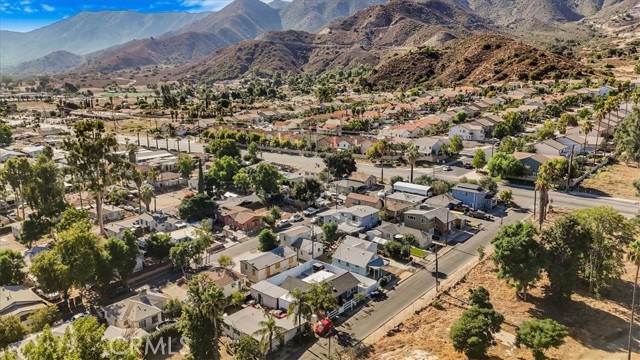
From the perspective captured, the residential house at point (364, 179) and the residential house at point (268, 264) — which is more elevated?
the residential house at point (364, 179)

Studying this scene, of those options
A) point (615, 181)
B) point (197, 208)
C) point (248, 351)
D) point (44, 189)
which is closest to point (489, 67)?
point (615, 181)

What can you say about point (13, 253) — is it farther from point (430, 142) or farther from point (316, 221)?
point (430, 142)

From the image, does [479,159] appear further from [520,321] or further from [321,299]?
[321,299]

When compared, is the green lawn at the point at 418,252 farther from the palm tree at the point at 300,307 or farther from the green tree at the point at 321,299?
the palm tree at the point at 300,307

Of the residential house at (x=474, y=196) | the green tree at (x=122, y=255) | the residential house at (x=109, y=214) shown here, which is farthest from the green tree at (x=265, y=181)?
the green tree at (x=122, y=255)

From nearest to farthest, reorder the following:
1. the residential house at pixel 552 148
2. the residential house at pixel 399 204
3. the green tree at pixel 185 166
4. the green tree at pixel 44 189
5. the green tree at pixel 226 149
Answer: the green tree at pixel 44 189
the residential house at pixel 399 204
the green tree at pixel 185 166
the residential house at pixel 552 148
the green tree at pixel 226 149

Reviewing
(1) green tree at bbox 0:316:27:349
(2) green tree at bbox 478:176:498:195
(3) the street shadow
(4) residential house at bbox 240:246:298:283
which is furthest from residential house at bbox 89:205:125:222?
(3) the street shadow
